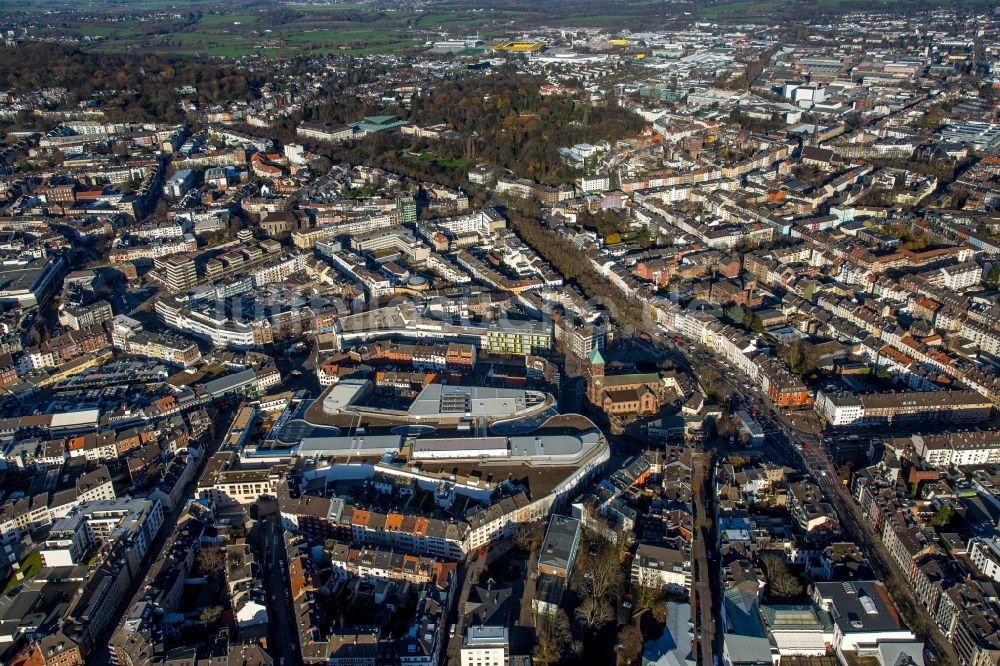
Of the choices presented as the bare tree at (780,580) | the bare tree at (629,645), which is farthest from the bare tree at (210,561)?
the bare tree at (780,580)

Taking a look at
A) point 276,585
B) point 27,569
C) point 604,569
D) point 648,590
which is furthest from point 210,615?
point 648,590

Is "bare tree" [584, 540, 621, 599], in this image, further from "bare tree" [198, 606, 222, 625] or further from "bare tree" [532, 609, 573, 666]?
"bare tree" [198, 606, 222, 625]

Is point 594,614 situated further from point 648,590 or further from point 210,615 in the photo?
point 210,615

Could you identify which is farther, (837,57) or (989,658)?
(837,57)

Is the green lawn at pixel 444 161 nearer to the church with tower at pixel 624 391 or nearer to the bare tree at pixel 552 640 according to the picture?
the church with tower at pixel 624 391

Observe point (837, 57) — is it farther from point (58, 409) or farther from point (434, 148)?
point (58, 409)

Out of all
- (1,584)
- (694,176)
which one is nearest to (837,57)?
(694,176)
